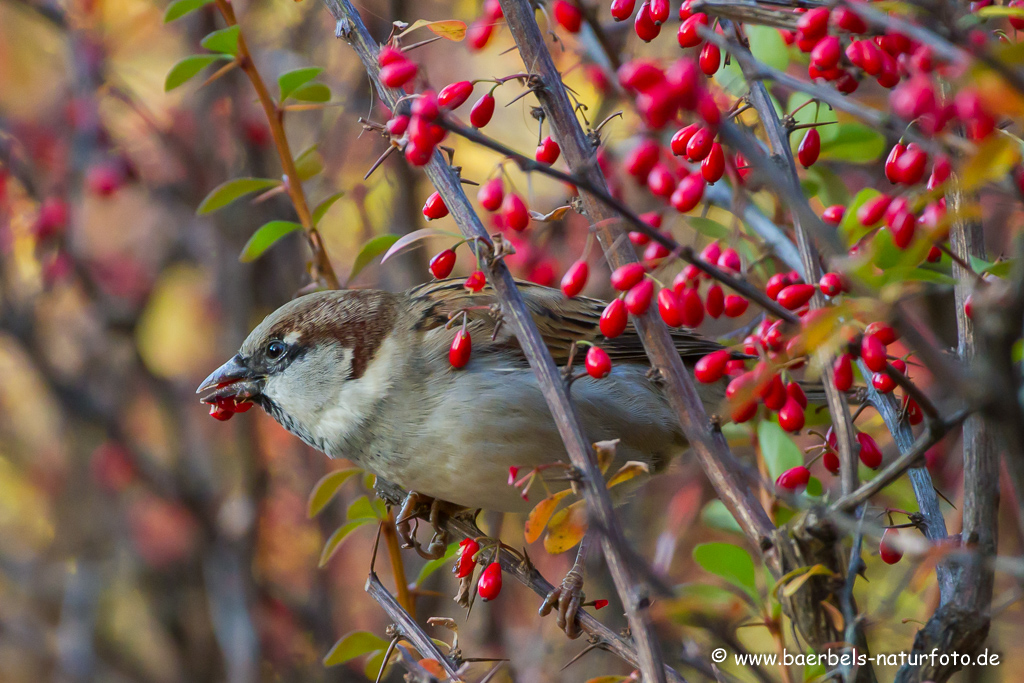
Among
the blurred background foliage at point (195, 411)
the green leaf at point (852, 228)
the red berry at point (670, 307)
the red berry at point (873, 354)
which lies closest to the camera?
the red berry at point (873, 354)

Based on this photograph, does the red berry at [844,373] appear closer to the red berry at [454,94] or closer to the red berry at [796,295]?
the red berry at [796,295]

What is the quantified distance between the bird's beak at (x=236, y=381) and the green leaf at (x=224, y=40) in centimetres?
79

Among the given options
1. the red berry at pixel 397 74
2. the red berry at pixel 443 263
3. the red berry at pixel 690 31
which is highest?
the red berry at pixel 397 74

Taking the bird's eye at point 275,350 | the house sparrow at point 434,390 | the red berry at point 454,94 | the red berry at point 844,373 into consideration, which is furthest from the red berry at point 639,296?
the bird's eye at point 275,350

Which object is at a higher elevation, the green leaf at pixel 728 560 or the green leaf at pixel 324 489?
the green leaf at pixel 324 489

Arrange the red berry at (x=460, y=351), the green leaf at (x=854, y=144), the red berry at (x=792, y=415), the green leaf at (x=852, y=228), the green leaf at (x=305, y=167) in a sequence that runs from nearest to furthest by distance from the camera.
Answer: the green leaf at (x=852, y=228) → the red berry at (x=792, y=415) → the red berry at (x=460, y=351) → the green leaf at (x=854, y=144) → the green leaf at (x=305, y=167)

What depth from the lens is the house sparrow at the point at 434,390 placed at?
6.74 ft

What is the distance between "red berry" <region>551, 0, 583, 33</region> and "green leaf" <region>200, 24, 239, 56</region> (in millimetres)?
765

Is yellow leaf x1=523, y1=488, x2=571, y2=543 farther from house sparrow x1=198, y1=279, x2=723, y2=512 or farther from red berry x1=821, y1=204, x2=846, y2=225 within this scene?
red berry x1=821, y1=204, x2=846, y2=225

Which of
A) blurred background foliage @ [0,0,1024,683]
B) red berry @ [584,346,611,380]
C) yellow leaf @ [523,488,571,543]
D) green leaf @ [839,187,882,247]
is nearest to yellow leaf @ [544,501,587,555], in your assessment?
yellow leaf @ [523,488,571,543]

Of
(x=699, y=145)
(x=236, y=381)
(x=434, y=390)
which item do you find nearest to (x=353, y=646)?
(x=434, y=390)

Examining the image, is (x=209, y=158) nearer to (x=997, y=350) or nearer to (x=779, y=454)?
(x=779, y=454)

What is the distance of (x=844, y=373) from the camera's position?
1163mm

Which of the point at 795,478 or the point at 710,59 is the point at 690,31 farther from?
the point at 795,478
